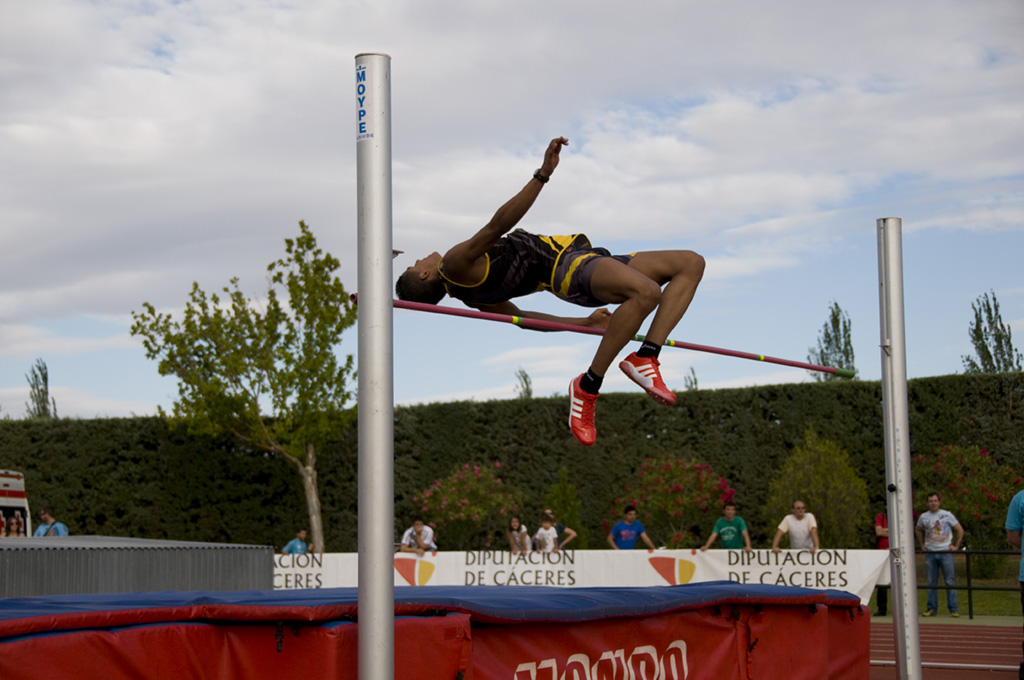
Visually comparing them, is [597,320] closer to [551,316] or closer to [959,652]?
[551,316]

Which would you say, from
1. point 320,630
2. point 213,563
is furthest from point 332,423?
point 320,630

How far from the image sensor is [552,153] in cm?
368

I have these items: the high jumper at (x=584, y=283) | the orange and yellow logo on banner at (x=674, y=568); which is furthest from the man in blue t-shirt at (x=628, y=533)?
the high jumper at (x=584, y=283)

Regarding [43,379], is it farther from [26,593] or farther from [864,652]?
[864,652]

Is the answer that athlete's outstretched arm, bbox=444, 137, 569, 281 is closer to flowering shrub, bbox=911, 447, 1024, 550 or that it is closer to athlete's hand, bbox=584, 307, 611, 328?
athlete's hand, bbox=584, 307, 611, 328

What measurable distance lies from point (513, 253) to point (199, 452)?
505 inches

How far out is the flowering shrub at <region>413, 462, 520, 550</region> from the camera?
14250 mm

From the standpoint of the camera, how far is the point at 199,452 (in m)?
16.0

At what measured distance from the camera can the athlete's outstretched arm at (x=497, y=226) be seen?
146 inches

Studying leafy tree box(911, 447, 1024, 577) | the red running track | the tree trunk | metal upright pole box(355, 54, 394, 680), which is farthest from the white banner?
metal upright pole box(355, 54, 394, 680)

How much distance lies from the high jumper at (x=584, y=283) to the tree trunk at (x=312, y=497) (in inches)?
444

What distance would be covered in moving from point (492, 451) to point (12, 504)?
6.50 metres

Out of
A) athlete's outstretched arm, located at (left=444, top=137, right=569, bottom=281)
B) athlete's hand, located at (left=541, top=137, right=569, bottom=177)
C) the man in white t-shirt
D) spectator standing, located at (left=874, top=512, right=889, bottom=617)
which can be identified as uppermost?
athlete's hand, located at (left=541, top=137, right=569, bottom=177)

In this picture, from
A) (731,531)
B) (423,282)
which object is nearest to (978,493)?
(731,531)
